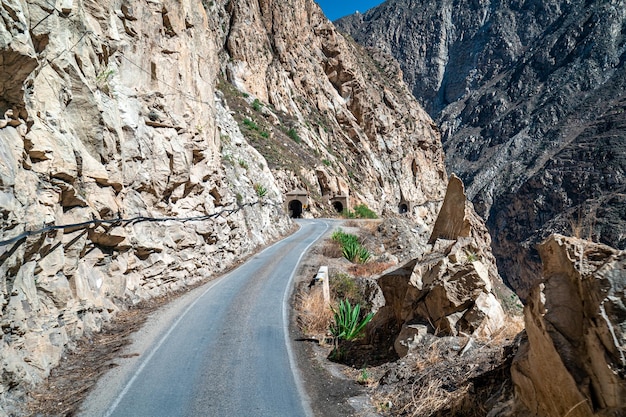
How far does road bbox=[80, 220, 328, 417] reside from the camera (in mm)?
6030

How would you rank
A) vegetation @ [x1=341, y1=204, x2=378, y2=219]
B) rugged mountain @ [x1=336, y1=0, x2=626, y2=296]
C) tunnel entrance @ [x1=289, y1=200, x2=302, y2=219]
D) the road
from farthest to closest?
rugged mountain @ [x1=336, y1=0, x2=626, y2=296] → vegetation @ [x1=341, y1=204, x2=378, y2=219] → tunnel entrance @ [x1=289, y1=200, x2=302, y2=219] → the road

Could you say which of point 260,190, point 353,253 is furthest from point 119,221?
point 260,190

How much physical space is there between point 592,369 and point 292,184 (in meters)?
34.7

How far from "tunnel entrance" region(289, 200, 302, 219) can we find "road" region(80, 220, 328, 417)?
2416 cm

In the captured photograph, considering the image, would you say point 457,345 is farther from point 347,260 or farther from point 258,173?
point 258,173

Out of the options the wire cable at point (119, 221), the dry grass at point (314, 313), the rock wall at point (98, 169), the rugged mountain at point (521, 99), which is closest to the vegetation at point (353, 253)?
the rock wall at point (98, 169)

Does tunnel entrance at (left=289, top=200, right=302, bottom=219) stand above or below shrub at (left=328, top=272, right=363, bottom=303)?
above

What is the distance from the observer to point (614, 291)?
131 inches

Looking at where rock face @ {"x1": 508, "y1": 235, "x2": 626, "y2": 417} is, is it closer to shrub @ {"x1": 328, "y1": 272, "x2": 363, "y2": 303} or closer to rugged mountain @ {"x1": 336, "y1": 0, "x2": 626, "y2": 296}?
shrub @ {"x1": 328, "y1": 272, "x2": 363, "y2": 303}

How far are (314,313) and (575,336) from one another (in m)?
7.51

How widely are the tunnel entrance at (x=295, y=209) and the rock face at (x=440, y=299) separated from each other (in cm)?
2762

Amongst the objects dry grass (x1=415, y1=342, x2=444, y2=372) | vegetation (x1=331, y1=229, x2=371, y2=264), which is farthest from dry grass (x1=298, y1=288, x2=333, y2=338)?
vegetation (x1=331, y1=229, x2=371, y2=264)

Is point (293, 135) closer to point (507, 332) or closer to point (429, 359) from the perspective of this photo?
point (507, 332)

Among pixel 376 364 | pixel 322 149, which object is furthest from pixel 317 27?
pixel 376 364
